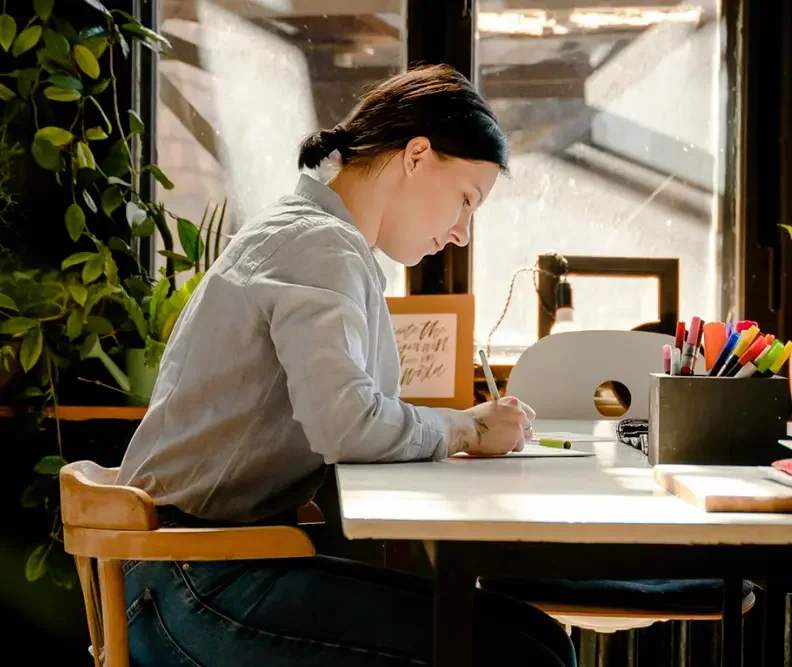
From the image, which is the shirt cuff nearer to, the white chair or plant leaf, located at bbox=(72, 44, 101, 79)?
the white chair

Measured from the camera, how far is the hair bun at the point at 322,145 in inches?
52.3

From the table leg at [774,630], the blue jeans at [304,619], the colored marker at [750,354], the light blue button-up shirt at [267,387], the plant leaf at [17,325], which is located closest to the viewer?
the blue jeans at [304,619]

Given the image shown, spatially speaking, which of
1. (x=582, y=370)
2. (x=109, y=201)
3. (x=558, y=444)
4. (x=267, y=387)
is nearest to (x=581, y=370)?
(x=582, y=370)

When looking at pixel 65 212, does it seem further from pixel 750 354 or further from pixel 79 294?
pixel 750 354

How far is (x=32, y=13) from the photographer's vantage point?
2156 millimetres

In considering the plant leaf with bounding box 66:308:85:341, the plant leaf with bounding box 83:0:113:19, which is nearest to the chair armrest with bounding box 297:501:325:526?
the plant leaf with bounding box 66:308:85:341

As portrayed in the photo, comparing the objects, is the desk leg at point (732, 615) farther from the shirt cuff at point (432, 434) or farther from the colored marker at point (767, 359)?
the shirt cuff at point (432, 434)

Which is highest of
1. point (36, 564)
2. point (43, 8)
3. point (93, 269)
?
point (43, 8)

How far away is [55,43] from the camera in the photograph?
2012 mm

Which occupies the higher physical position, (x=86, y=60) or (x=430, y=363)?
(x=86, y=60)

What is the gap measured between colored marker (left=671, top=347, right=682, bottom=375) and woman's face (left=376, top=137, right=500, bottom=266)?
39 centimetres

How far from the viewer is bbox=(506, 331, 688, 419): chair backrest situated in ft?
6.37

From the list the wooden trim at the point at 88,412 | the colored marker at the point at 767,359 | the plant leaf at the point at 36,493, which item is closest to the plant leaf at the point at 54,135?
the wooden trim at the point at 88,412

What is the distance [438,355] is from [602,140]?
880mm
